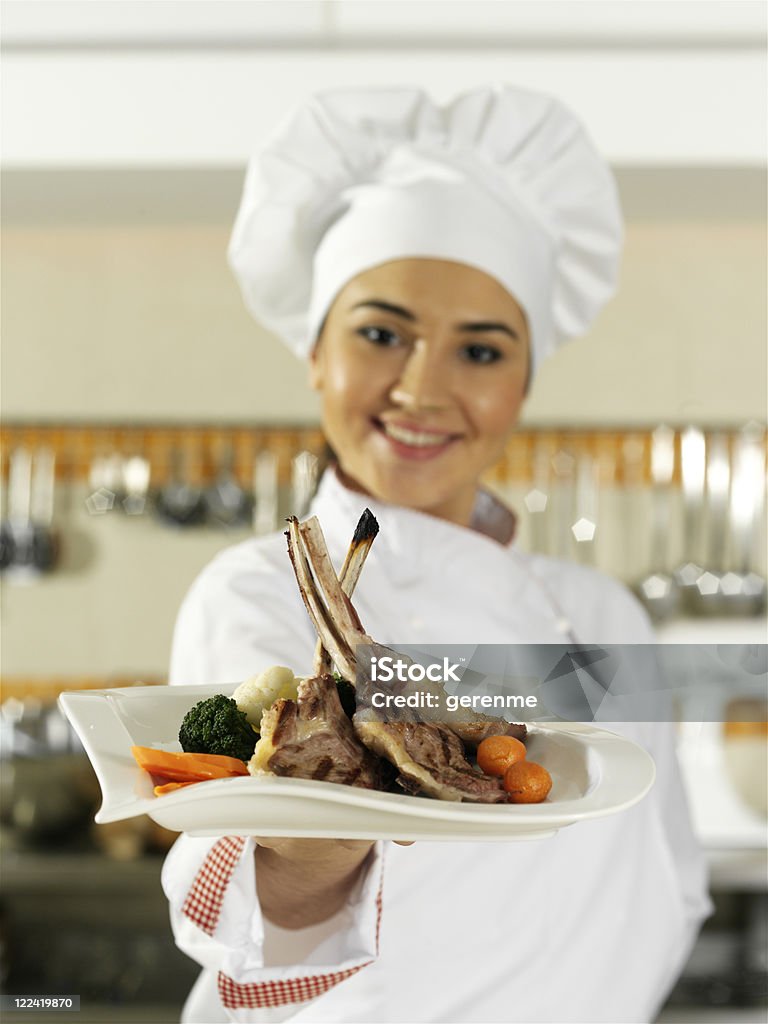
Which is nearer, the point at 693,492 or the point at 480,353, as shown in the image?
the point at 480,353

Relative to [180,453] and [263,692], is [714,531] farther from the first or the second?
[263,692]

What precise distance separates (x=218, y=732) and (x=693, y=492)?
129 cm

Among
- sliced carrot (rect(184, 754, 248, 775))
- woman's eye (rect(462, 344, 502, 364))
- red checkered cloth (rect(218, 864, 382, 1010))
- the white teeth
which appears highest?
woman's eye (rect(462, 344, 502, 364))

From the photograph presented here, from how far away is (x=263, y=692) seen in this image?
1.46 feet

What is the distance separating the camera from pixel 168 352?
5.24ft

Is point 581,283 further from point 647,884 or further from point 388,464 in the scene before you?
point 647,884

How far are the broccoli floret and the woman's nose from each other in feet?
1.13

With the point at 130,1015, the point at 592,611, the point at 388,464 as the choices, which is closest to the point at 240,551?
the point at 388,464

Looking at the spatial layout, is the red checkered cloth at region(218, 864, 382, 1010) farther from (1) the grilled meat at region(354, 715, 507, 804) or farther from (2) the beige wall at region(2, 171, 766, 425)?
(2) the beige wall at region(2, 171, 766, 425)

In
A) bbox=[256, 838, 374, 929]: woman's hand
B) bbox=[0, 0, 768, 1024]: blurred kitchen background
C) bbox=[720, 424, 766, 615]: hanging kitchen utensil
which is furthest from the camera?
bbox=[720, 424, 766, 615]: hanging kitchen utensil

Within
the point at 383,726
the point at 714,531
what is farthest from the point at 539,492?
the point at 383,726

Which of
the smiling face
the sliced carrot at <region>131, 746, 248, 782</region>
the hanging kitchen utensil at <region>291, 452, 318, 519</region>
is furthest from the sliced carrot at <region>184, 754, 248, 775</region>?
the hanging kitchen utensil at <region>291, 452, 318, 519</region>

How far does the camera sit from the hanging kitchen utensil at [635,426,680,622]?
1560 mm

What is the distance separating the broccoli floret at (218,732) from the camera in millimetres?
417
